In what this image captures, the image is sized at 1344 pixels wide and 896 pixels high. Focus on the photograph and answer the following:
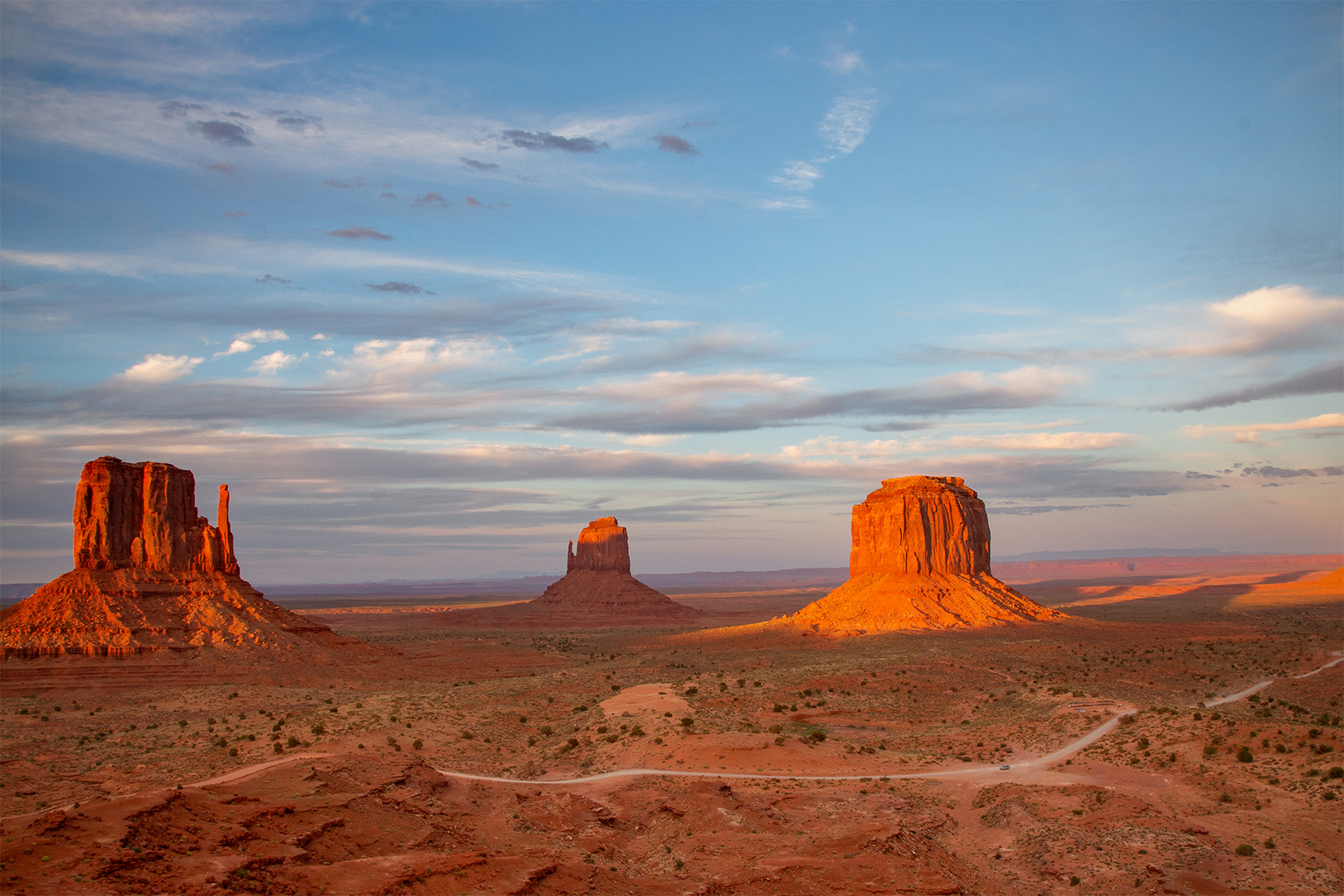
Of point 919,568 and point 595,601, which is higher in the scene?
point 919,568

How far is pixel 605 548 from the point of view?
14838 cm

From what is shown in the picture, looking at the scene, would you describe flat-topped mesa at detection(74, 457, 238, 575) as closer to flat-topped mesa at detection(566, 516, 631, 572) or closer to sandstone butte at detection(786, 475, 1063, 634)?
sandstone butte at detection(786, 475, 1063, 634)

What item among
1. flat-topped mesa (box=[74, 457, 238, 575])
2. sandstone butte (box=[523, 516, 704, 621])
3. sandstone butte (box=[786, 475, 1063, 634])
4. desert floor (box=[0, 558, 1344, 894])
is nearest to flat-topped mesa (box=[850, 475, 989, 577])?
sandstone butte (box=[786, 475, 1063, 634])

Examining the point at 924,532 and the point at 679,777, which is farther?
the point at 924,532

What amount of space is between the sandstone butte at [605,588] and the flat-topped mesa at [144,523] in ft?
237

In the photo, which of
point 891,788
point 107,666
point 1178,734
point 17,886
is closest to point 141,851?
point 17,886

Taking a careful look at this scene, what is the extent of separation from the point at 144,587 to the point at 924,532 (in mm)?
67775

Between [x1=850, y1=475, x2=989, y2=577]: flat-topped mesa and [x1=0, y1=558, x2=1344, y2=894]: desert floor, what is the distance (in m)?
Answer: 28.2

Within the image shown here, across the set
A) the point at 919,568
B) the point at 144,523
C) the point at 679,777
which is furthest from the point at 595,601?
the point at 679,777

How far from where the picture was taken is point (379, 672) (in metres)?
64.1

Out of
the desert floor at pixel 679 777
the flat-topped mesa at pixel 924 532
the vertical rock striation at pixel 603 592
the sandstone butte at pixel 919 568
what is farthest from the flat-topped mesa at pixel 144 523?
the vertical rock striation at pixel 603 592

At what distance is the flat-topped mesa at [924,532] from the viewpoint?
92625mm

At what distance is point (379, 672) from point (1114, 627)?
64818mm

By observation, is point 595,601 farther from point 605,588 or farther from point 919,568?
point 919,568
